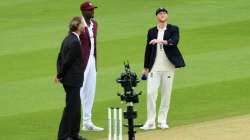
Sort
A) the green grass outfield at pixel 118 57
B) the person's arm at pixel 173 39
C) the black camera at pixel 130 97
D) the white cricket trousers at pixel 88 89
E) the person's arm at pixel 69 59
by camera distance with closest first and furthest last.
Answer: the black camera at pixel 130 97 → the person's arm at pixel 69 59 → the person's arm at pixel 173 39 → the white cricket trousers at pixel 88 89 → the green grass outfield at pixel 118 57

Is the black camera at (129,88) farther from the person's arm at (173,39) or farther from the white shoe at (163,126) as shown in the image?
the white shoe at (163,126)

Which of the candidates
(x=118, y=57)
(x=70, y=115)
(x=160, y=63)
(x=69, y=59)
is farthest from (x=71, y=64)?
(x=118, y=57)

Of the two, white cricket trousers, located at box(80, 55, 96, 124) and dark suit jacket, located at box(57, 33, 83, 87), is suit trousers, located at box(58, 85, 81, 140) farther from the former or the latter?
white cricket trousers, located at box(80, 55, 96, 124)

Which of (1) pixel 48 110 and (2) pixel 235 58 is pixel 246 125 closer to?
(1) pixel 48 110

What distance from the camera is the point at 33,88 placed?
1819 centimetres

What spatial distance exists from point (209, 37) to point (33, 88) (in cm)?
654

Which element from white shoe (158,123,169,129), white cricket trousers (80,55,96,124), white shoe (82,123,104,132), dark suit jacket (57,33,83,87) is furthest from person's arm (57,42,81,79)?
white shoe (158,123,169,129)

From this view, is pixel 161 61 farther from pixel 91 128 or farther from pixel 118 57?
pixel 118 57

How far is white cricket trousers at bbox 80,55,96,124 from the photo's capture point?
15055mm

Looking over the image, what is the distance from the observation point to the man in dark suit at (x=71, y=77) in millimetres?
13852

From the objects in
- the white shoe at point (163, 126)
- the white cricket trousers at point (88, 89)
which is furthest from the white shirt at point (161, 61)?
the white cricket trousers at point (88, 89)

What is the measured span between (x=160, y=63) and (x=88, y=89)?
127 centimetres

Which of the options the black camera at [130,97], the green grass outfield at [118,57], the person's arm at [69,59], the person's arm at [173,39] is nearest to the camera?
the black camera at [130,97]

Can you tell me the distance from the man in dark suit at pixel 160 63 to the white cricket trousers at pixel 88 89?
2.93 ft
